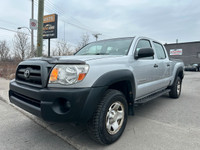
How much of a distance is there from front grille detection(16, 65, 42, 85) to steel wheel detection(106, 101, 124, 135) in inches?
43.5

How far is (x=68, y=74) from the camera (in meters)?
1.81

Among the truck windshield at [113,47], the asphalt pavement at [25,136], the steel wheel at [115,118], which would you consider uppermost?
the truck windshield at [113,47]

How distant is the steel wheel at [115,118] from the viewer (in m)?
2.15

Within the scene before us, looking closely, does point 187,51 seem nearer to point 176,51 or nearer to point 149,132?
point 176,51

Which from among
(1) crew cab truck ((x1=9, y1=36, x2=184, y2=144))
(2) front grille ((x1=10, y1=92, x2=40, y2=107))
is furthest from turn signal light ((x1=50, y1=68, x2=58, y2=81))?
(2) front grille ((x1=10, y1=92, x2=40, y2=107))

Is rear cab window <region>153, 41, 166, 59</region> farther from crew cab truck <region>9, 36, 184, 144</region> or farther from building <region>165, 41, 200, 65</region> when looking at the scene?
building <region>165, 41, 200, 65</region>

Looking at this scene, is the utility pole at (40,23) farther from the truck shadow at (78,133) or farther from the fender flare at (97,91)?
the fender flare at (97,91)

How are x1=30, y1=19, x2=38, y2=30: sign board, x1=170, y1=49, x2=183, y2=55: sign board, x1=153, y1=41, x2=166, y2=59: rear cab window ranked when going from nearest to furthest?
x1=153, y1=41, x2=166, y2=59: rear cab window
x1=30, y1=19, x2=38, y2=30: sign board
x1=170, y1=49, x2=183, y2=55: sign board

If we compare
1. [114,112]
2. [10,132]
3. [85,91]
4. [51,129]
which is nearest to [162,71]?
[114,112]

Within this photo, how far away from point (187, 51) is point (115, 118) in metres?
36.0

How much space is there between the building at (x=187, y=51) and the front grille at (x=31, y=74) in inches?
1423

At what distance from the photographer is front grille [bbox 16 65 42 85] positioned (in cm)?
199

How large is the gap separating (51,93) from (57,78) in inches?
7.9

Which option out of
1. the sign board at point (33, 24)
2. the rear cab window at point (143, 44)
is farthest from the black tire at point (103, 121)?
the sign board at point (33, 24)
